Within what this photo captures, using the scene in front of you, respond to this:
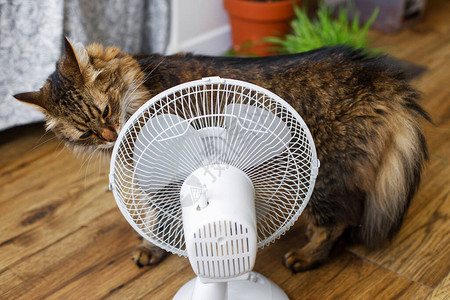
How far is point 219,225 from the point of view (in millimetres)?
934

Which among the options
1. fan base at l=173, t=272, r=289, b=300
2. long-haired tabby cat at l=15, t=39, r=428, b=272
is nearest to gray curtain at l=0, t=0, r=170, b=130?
long-haired tabby cat at l=15, t=39, r=428, b=272

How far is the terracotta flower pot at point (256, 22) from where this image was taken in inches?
98.3

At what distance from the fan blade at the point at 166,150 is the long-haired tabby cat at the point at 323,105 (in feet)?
0.71

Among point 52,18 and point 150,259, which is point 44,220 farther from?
point 52,18

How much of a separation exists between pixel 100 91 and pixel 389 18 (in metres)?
2.46

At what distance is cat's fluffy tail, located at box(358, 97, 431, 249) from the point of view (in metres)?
1.29

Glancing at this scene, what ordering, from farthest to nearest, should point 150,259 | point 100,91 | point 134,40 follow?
point 134,40
point 150,259
point 100,91

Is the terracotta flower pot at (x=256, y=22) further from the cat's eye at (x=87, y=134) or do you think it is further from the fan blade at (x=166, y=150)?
the fan blade at (x=166, y=150)

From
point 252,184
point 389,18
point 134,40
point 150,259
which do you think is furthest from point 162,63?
point 389,18

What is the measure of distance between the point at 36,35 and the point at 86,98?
1.00 m

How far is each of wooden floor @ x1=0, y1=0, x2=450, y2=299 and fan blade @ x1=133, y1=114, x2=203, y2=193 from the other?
1.83ft

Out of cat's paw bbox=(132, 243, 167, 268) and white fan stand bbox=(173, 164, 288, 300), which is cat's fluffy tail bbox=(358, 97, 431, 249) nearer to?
white fan stand bbox=(173, 164, 288, 300)

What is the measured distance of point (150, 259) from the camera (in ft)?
5.04

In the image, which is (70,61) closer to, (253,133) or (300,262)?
(253,133)
